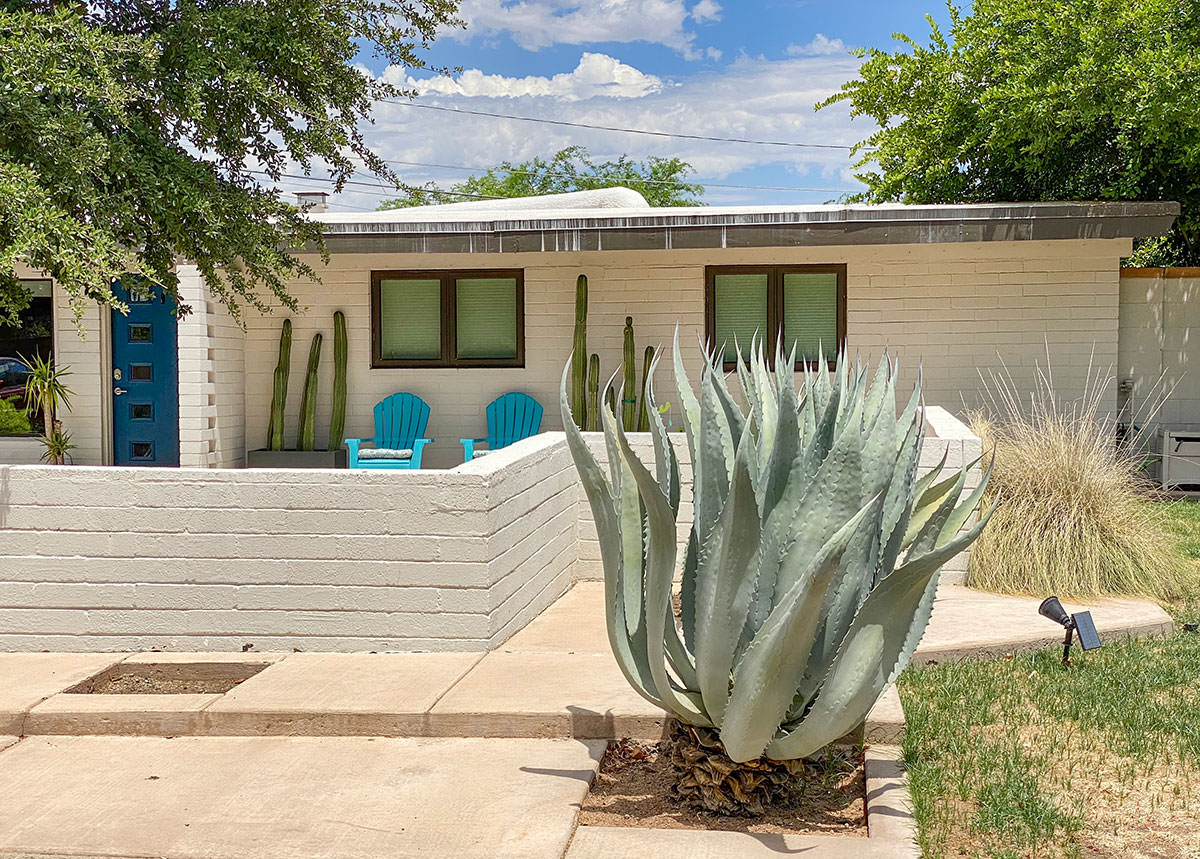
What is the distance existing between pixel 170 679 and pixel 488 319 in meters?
7.92

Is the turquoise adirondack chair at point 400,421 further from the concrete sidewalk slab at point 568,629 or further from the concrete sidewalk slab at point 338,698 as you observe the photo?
the concrete sidewalk slab at point 338,698

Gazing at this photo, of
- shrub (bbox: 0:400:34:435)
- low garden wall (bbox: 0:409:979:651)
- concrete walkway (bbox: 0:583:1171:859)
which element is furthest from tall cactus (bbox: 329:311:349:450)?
concrete walkway (bbox: 0:583:1171:859)

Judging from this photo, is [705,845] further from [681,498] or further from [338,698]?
[681,498]

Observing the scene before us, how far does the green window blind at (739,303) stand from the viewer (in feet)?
40.8

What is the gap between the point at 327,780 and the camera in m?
4.16

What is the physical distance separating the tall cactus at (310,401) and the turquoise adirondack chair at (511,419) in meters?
1.73

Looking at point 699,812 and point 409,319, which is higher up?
point 409,319

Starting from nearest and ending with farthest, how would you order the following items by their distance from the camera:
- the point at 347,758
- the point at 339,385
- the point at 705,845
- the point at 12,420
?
the point at 705,845
the point at 347,758
the point at 12,420
the point at 339,385

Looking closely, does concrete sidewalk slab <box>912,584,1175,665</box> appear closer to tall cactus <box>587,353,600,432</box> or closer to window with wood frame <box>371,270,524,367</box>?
tall cactus <box>587,353,600,432</box>

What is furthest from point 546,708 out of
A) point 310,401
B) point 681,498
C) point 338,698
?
point 310,401

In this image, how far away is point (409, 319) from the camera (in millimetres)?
12930

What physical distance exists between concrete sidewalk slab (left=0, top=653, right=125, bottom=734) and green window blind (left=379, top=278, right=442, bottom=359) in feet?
24.4

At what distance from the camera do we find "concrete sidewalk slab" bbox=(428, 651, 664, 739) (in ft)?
14.7

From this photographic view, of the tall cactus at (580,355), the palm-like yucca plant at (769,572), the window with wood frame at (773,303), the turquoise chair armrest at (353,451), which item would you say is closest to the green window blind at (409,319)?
the turquoise chair armrest at (353,451)
